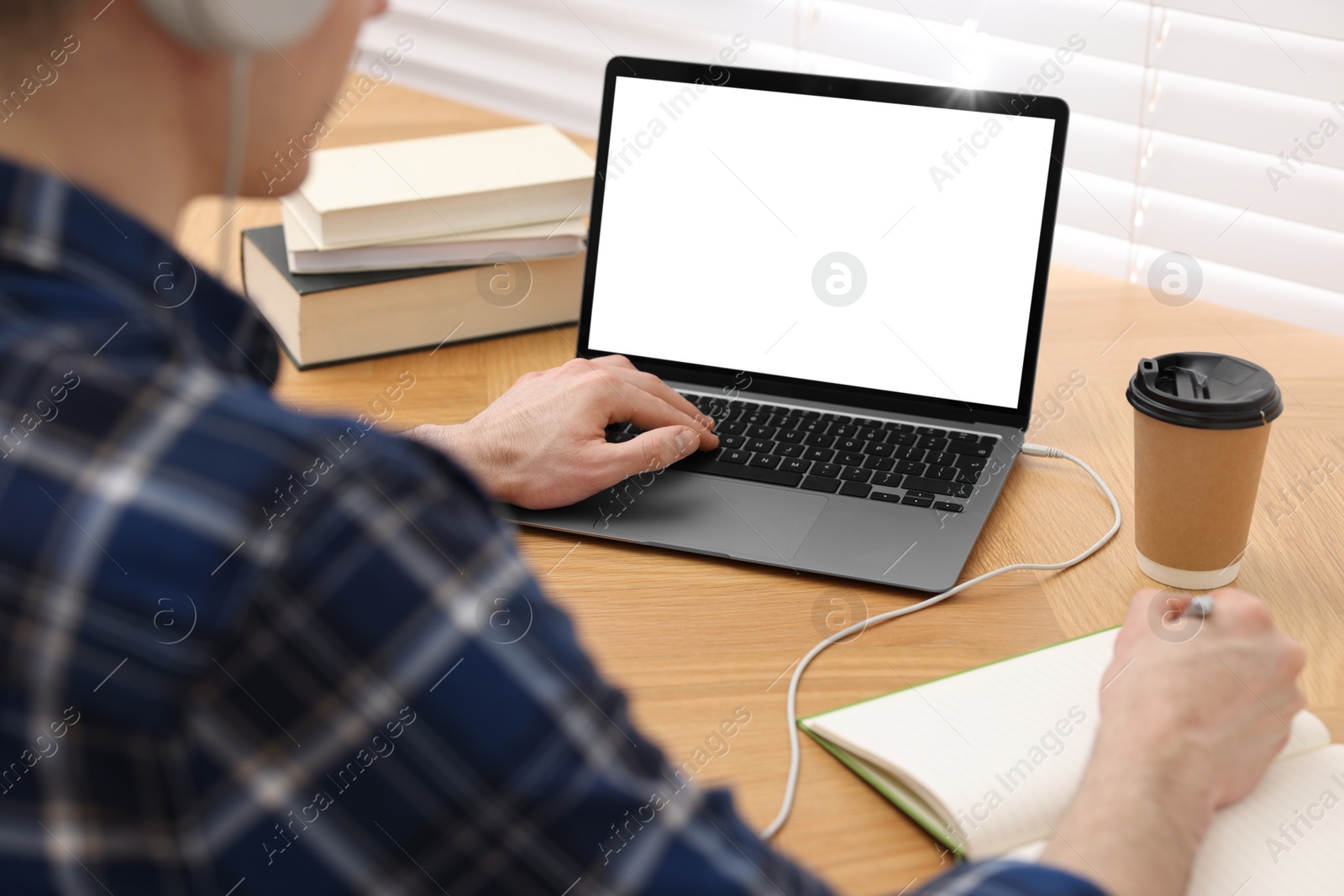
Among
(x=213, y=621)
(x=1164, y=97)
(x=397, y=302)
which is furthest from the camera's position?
(x=1164, y=97)

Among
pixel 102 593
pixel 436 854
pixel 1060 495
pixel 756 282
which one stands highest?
pixel 102 593

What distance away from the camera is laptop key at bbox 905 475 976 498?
1.00 meters

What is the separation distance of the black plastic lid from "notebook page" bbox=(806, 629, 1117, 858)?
17 centimetres

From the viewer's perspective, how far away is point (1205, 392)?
0.88 meters

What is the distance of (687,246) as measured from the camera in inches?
45.9

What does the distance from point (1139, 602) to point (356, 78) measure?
175 centimetres

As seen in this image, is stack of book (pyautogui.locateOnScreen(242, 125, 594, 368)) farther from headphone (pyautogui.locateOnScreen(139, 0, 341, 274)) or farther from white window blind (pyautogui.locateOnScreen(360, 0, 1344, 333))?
headphone (pyautogui.locateOnScreen(139, 0, 341, 274))

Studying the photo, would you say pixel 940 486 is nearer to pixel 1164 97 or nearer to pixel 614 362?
pixel 614 362

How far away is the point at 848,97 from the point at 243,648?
89cm

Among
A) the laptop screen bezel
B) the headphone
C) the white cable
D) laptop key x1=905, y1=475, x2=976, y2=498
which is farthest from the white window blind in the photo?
the headphone

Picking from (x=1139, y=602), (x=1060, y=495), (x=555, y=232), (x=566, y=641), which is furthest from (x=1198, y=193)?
(x=566, y=641)

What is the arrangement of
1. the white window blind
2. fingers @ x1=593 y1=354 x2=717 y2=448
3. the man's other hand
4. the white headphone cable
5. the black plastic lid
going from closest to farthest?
the white headphone cable < the man's other hand < the black plastic lid < fingers @ x1=593 y1=354 x2=717 y2=448 < the white window blind

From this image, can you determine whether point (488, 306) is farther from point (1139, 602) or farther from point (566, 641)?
point (566, 641)

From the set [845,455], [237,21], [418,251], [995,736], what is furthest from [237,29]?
[418,251]
